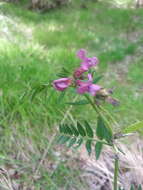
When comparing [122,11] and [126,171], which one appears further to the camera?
[122,11]

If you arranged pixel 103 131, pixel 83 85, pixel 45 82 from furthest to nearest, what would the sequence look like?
pixel 45 82, pixel 103 131, pixel 83 85

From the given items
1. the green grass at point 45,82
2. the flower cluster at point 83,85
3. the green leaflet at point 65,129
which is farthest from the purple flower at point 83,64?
the green leaflet at point 65,129

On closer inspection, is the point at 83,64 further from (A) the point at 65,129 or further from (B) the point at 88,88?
(A) the point at 65,129

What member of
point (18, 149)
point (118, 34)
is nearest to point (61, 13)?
point (118, 34)

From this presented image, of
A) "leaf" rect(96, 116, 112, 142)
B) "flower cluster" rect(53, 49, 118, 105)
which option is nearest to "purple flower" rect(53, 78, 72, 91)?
"flower cluster" rect(53, 49, 118, 105)

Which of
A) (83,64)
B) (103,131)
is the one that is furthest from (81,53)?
(103,131)

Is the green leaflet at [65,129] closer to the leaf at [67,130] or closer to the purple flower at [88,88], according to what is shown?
the leaf at [67,130]

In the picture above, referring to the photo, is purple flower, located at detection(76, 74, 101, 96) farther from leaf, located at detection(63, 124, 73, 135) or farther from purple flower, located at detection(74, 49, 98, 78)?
leaf, located at detection(63, 124, 73, 135)

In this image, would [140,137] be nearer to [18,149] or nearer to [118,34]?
[18,149]
